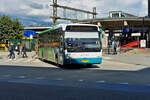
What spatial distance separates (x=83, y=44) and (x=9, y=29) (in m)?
35.3

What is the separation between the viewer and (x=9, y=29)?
44.7 meters

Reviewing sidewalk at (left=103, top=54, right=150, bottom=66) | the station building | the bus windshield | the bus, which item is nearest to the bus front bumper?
the bus

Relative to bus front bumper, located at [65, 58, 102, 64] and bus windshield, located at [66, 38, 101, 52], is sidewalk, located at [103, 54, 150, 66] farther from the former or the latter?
bus windshield, located at [66, 38, 101, 52]

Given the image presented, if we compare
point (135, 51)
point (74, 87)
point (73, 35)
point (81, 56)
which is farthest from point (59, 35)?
point (135, 51)

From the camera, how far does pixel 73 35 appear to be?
12867mm

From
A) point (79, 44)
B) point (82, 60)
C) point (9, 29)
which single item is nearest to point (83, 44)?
point (79, 44)

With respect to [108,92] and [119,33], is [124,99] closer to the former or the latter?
[108,92]

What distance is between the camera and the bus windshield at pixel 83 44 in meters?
12.7

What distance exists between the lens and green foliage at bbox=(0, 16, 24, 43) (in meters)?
43.9

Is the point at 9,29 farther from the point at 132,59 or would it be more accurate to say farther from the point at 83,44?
the point at 83,44

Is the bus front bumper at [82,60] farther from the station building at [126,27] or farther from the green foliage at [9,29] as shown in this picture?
the green foliage at [9,29]

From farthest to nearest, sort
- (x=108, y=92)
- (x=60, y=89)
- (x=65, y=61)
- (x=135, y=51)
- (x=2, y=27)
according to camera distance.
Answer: (x=2, y=27)
(x=135, y=51)
(x=65, y=61)
(x=60, y=89)
(x=108, y=92)

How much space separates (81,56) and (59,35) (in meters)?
2.03

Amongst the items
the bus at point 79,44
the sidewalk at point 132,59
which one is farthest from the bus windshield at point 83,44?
the sidewalk at point 132,59
